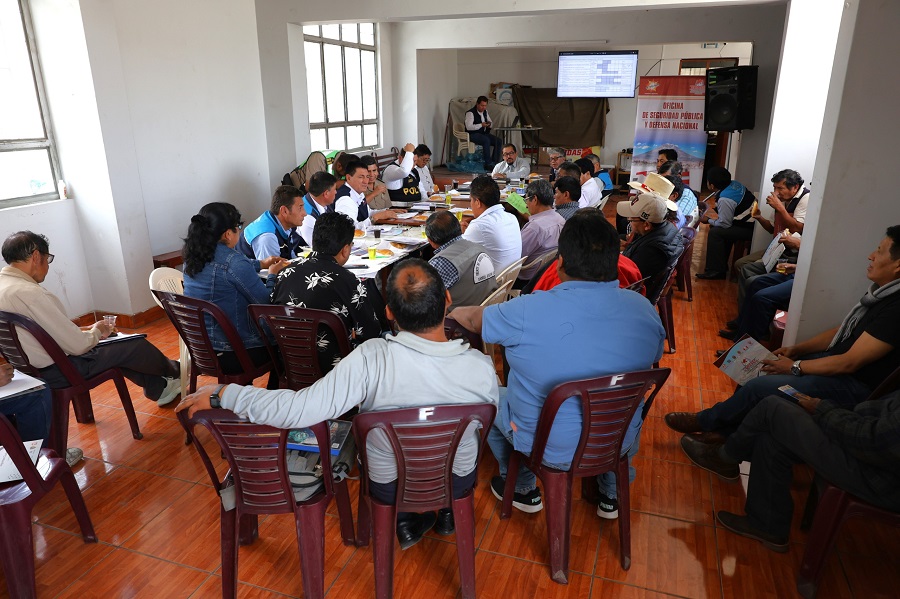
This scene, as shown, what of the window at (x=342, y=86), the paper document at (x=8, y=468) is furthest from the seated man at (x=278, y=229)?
the window at (x=342, y=86)

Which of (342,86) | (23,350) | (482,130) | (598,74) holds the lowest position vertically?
(23,350)

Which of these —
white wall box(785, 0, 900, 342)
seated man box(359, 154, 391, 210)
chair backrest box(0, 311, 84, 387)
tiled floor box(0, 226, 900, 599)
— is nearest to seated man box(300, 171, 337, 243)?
seated man box(359, 154, 391, 210)

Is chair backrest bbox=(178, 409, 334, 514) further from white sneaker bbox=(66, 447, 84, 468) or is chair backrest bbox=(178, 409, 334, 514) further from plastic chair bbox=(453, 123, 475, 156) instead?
plastic chair bbox=(453, 123, 475, 156)

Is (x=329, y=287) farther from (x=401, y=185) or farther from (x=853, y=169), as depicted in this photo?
(x=401, y=185)

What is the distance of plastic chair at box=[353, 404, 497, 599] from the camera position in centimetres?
168

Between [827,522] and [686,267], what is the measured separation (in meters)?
3.62

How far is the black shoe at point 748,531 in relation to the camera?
7.55 feet

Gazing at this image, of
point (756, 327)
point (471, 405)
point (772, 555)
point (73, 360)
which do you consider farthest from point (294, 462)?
point (756, 327)

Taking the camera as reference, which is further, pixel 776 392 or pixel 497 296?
pixel 497 296

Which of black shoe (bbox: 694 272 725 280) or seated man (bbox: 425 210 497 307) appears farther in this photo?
black shoe (bbox: 694 272 725 280)

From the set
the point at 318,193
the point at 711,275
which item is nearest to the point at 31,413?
the point at 318,193

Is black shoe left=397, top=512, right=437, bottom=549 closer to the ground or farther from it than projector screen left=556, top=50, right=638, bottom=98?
closer to the ground

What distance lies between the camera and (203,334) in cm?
279

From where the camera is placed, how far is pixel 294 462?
1983 mm
